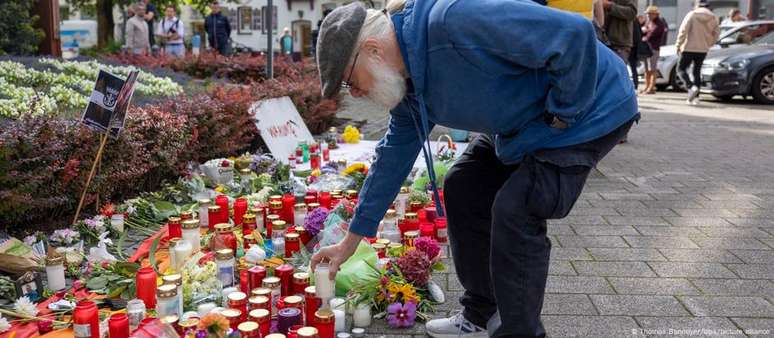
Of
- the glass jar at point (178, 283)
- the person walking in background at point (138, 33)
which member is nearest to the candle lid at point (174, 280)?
the glass jar at point (178, 283)

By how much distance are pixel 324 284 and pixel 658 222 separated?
2734 millimetres

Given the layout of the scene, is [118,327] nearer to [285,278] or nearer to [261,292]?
[261,292]

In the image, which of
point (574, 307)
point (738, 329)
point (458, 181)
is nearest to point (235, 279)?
point (458, 181)

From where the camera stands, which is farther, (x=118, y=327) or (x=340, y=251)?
(x=340, y=251)

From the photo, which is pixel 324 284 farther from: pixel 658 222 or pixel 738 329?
pixel 658 222

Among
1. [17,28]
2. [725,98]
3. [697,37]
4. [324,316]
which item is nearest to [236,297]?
[324,316]

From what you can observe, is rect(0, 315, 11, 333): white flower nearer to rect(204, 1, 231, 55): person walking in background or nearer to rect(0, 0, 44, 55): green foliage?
rect(0, 0, 44, 55): green foliage

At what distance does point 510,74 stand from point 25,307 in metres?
2.13

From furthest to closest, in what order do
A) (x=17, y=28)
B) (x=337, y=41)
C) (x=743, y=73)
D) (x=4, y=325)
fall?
(x=743, y=73) → (x=17, y=28) → (x=4, y=325) → (x=337, y=41)

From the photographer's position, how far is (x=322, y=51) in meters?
2.17

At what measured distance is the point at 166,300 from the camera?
2766mm

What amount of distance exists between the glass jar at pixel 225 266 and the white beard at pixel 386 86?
1321mm

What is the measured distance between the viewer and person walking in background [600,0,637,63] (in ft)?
23.5

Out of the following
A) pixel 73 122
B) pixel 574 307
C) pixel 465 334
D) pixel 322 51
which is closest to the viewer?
pixel 322 51
